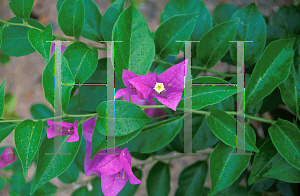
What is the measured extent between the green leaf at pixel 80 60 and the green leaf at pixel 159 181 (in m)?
0.47

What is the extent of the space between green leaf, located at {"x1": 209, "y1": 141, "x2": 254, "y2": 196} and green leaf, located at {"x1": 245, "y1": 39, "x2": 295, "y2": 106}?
0.48ft

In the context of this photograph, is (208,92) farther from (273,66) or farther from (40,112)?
(40,112)

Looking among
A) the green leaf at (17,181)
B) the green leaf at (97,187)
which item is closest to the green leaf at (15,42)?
the green leaf at (97,187)

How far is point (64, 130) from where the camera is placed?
49cm

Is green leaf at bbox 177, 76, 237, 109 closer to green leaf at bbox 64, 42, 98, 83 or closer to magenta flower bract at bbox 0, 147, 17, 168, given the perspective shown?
green leaf at bbox 64, 42, 98, 83

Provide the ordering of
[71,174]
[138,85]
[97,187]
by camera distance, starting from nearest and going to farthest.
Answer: [138,85] < [97,187] < [71,174]

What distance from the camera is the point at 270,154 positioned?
567 millimetres

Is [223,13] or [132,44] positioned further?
[223,13]

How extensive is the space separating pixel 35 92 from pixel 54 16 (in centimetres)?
55

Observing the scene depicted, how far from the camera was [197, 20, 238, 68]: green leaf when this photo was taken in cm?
55

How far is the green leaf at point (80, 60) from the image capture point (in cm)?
50

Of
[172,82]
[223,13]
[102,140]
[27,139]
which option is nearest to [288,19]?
[223,13]

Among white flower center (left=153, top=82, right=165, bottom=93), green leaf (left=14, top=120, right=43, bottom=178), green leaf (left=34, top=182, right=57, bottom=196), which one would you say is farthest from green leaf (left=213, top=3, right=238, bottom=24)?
green leaf (left=34, top=182, right=57, bottom=196)

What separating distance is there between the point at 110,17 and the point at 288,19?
0.69 meters
